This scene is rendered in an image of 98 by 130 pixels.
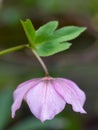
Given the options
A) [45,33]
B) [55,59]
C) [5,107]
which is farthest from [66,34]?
[55,59]

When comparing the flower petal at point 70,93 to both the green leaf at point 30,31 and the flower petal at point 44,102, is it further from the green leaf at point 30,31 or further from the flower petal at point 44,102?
the green leaf at point 30,31

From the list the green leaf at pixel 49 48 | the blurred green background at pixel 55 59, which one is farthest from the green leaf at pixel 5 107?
the green leaf at pixel 49 48

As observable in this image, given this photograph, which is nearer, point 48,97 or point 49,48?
point 48,97

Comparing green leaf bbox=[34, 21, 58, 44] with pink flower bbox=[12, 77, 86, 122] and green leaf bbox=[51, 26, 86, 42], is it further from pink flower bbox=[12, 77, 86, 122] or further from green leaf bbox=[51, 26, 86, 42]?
pink flower bbox=[12, 77, 86, 122]

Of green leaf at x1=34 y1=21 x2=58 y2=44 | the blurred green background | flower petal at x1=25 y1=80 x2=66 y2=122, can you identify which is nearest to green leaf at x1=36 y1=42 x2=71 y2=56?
green leaf at x1=34 y1=21 x2=58 y2=44

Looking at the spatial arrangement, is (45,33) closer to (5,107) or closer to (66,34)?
(66,34)

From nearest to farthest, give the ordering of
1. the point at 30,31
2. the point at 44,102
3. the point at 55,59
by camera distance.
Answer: the point at 44,102, the point at 30,31, the point at 55,59

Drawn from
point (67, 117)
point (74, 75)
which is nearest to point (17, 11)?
point (74, 75)
